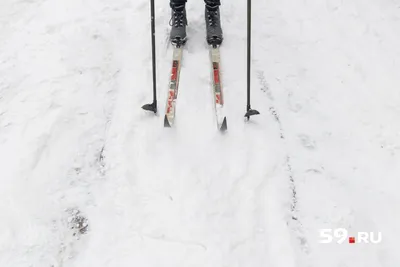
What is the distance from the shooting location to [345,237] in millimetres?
4000

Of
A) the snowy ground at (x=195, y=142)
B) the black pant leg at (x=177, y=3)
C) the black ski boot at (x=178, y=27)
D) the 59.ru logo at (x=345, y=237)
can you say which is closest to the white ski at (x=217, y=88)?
the snowy ground at (x=195, y=142)

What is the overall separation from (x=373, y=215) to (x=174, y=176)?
1950 mm

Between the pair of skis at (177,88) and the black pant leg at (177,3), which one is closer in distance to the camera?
the pair of skis at (177,88)

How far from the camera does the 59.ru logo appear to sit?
13.0 ft

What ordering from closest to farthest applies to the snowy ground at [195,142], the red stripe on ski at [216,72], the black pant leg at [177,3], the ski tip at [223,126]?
the snowy ground at [195,142]
the ski tip at [223,126]
the red stripe on ski at [216,72]
the black pant leg at [177,3]

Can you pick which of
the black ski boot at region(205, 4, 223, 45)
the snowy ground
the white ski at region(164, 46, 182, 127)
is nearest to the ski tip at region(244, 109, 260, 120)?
the snowy ground

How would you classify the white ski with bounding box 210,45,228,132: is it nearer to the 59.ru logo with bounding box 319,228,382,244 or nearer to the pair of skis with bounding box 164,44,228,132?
the pair of skis with bounding box 164,44,228,132

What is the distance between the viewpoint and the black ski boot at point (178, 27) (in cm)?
561

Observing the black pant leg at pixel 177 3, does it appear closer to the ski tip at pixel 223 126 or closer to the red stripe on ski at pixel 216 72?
the red stripe on ski at pixel 216 72

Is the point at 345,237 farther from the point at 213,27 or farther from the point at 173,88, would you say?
the point at 213,27

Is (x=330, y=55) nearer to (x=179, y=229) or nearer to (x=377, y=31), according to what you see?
(x=377, y=31)

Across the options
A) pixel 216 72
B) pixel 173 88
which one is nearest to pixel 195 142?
pixel 173 88

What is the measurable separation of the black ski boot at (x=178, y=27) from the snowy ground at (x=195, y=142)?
0.64 feet

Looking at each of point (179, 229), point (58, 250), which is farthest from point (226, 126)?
point (58, 250)
